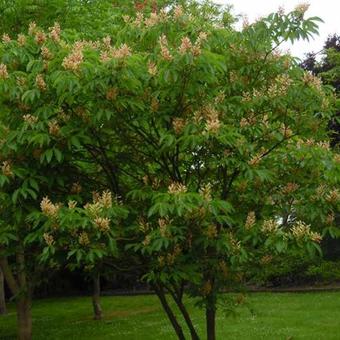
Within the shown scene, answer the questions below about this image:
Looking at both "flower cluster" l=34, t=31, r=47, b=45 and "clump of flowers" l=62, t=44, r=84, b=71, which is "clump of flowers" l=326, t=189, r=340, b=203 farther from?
"flower cluster" l=34, t=31, r=47, b=45

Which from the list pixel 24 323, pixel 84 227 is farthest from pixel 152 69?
pixel 24 323

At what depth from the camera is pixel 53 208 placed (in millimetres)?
4059

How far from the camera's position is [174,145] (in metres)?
4.43

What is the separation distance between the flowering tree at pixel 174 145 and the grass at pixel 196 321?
476 cm

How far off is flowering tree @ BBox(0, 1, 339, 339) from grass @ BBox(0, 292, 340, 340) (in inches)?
188

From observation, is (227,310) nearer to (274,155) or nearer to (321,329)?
(274,155)

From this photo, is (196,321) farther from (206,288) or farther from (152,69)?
(152,69)

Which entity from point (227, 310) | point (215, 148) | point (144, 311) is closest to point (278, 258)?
point (227, 310)

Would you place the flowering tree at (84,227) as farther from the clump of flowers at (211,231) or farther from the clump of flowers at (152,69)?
the clump of flowers at (152,69)

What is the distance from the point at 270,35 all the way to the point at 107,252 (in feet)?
7.05

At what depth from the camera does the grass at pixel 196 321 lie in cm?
1285

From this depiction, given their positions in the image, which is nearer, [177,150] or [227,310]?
[177,150]

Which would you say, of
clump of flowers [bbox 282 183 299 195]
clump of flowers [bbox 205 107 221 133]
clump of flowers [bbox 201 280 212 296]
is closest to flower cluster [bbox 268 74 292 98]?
clump of flowers [bbox 205 107 221 133]

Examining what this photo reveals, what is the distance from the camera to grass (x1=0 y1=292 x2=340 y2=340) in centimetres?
1285
